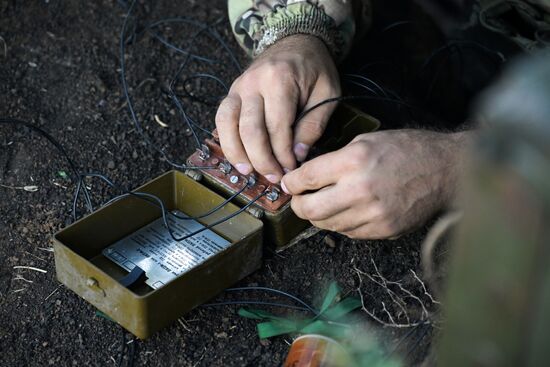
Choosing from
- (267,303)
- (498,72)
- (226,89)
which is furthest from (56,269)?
(498,72)

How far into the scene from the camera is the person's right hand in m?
1.69

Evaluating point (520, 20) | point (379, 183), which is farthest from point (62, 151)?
point (520, 20)

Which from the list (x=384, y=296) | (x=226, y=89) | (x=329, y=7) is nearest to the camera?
(x=384, y=296)

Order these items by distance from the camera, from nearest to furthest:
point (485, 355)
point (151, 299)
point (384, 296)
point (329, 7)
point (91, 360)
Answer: point (485, 355) < point (151, 299) < point (91, 360) < point (384, 296) < point (329, 7)

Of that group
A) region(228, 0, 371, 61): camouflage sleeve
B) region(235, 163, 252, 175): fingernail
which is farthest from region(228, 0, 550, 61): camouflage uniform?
region(235, 163, 252, 175): fingernail

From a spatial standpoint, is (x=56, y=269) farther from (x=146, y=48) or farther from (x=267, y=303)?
(x=146, y=48)

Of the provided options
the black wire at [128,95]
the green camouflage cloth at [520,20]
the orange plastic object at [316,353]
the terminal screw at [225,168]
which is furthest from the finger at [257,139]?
the green camouflage cloth at [520,20]

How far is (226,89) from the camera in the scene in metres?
2.32

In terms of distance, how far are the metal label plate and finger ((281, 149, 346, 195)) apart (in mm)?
214

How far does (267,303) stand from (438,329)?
1.20 feet

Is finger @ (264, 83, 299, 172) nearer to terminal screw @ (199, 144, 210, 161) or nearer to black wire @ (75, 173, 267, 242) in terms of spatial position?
black wire @ (75, 173, 267, 242)

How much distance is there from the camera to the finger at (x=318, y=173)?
158cm

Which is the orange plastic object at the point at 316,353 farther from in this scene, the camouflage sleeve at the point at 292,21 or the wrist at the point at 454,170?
the camouflage sleeve at the point at 292,21

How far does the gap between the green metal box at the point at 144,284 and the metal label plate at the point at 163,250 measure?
0.02 m
